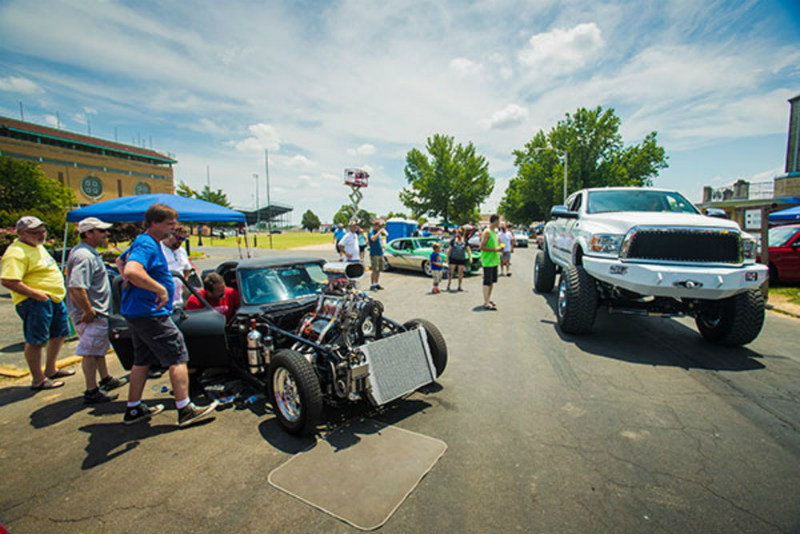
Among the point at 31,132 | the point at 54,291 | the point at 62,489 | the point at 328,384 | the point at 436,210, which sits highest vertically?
the point at 31,132

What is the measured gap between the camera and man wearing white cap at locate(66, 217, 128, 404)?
355 centimetres

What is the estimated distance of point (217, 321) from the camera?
11.9ft

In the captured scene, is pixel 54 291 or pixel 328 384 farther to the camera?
pixel 54 291

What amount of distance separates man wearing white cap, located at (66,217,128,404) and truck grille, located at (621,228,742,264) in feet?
20.0

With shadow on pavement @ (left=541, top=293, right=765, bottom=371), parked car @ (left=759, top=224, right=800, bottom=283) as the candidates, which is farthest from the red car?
shadow on pavement @ (left=541, top=293, right=765, bottom=371)

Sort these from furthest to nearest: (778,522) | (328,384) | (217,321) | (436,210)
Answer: (436,210), (217,321), (328,384), (778,522)

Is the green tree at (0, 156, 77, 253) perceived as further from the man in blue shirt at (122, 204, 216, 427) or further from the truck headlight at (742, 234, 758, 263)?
the truck headlight at (742, 234, 758, 263)

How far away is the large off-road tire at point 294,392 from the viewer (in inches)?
111

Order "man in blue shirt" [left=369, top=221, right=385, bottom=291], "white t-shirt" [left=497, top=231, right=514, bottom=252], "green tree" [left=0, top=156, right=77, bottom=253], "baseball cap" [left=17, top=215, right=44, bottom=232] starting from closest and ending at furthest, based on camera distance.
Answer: "baseball cap" [left=17, top=215, right=44, bottom=232], "man in blue shirt" [left=369, top=221, right=385, bottom=291], "white t-shirt" [left=497, top=231, right=514, bottom=252], "green tree" [left=0, top=156, right=77, bottom=253]

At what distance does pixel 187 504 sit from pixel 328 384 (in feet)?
4.00

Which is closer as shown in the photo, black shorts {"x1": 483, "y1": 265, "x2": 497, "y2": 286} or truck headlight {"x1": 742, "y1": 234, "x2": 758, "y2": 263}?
truck headlight {"x1": 742, "y1": 234, "x2": 758, "y2": 263}

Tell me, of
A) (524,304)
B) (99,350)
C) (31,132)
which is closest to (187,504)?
(99,350)

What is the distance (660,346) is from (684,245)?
4.79ft

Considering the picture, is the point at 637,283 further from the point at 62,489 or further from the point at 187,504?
the point at 62,489
